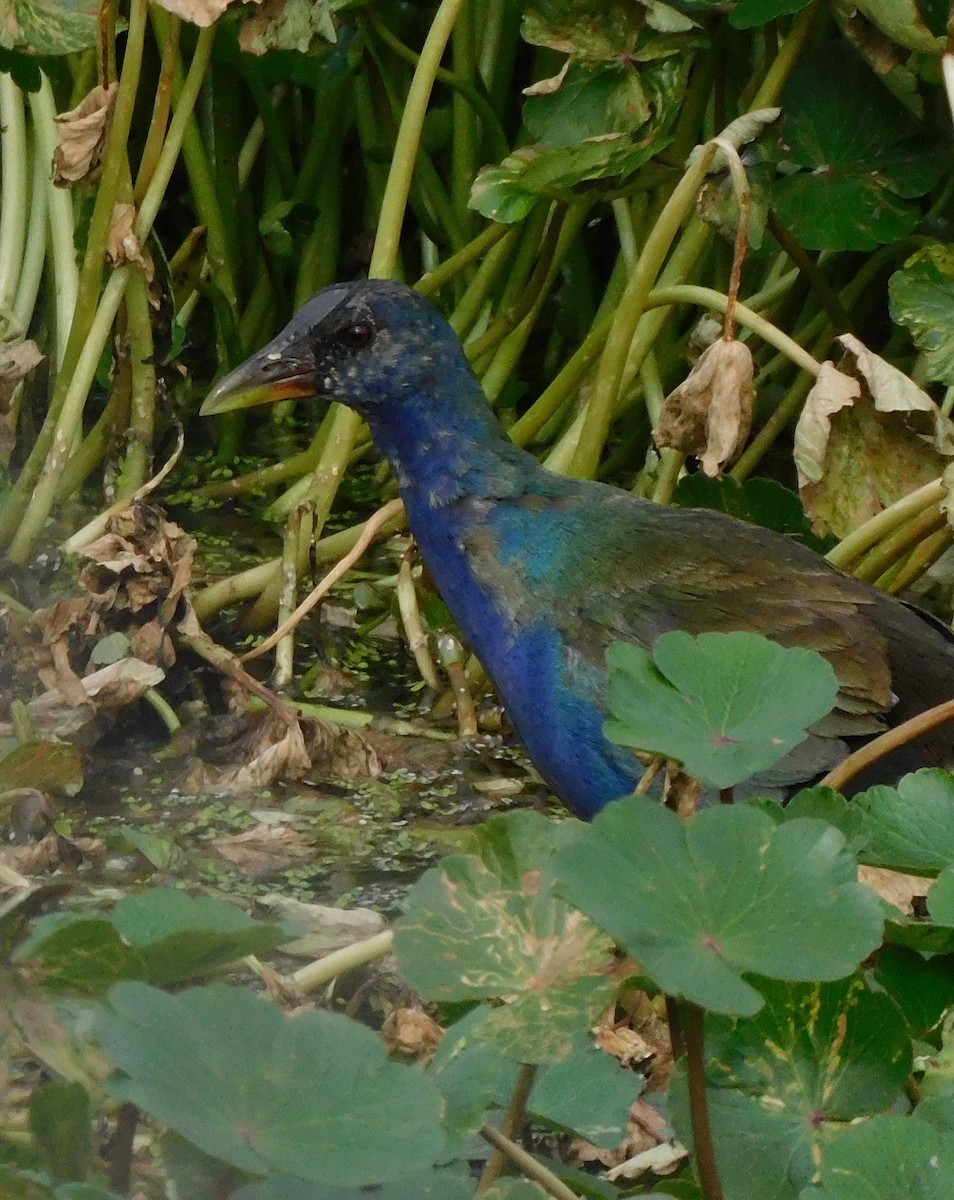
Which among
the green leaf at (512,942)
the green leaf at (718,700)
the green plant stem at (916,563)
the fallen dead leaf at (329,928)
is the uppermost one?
the green leaf at (718,700)

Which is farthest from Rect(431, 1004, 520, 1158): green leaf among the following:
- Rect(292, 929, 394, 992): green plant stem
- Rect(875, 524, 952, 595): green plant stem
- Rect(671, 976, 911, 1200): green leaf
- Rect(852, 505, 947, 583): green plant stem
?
Rect(875, 524, 952, 595): green plant stem

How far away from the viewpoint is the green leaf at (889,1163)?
0.84 m

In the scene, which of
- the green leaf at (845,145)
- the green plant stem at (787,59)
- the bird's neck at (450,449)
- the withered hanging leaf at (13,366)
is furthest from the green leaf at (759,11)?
the withered hanging leaf at (13,366)

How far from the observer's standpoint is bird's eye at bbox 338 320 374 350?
6.69 feet

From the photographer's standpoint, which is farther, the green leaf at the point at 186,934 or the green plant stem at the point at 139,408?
the green plant stem at the point at 139,408

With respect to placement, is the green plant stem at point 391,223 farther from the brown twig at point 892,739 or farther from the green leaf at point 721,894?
the green leaf at point 721,894

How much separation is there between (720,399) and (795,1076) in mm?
1044

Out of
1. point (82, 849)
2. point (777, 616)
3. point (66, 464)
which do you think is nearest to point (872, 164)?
point (777, 616)

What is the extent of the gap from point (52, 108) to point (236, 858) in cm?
133

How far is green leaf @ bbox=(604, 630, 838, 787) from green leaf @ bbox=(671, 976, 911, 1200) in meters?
0.14

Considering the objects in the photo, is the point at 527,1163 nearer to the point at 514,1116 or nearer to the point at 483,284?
the point at 514,1116

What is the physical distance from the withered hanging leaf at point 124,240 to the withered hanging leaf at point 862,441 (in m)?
0.91

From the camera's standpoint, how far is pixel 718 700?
99 cm

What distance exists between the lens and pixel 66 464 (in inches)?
97.4
